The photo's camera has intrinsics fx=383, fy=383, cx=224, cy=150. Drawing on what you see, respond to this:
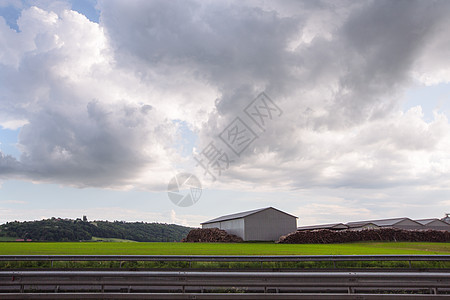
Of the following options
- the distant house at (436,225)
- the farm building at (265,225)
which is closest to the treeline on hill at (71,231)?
the farm building at (265,225)

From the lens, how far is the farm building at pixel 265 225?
52.3 meters

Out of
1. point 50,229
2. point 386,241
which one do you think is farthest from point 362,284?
point 50,229

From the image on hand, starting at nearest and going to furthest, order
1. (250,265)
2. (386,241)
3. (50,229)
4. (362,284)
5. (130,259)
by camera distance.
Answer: (362,284)
(130,259)
(250,265)
(386,241)
(50,229)

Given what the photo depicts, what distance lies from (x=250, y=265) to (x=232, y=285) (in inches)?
355

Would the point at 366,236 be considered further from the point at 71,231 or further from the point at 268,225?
the point at 71,231

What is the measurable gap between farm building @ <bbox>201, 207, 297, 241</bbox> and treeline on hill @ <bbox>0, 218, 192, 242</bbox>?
29677 millimetres

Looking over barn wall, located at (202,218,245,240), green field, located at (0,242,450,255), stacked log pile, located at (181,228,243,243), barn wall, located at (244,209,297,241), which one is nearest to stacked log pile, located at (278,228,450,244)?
barn wall, located at (244,209,297,241)

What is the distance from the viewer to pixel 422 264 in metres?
19.5

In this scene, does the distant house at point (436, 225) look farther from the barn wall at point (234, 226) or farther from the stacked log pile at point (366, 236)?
the barn wall at point (234, 226)

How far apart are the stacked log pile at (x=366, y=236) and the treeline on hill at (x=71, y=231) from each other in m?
35.3

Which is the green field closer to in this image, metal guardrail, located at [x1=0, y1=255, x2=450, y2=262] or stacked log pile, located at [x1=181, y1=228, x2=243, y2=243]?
metal guardrail, located at [x1=0, y1=255, x2=450, y2=262]

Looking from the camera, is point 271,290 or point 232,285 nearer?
point 232,285

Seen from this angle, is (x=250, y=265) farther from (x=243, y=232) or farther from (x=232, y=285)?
(x=243, y=232)

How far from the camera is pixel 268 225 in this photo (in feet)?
175
